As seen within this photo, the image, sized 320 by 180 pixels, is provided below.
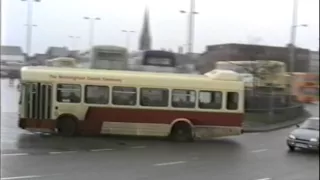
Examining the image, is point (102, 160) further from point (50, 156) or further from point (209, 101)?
point (209, 101)

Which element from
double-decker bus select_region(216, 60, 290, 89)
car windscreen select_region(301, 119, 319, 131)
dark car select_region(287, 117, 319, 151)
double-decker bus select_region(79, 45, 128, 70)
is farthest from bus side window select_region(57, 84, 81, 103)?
car windscreen select_region(301, 119, 319, 131)

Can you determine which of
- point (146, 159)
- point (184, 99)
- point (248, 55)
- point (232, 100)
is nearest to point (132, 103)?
point (184, 99)

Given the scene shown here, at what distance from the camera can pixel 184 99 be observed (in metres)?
14.7

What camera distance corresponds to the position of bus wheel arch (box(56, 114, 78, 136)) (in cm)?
1430

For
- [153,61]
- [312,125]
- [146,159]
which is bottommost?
[146,159]

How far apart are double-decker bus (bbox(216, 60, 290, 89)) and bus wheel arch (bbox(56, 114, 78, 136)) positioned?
18.1 ft

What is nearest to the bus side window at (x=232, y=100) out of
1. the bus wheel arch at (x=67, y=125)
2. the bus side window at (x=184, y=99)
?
the bus side window at (x=184, y=99)

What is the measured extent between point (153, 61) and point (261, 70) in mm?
3810

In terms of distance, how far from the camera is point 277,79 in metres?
21.2

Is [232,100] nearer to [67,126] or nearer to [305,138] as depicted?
[305,138]

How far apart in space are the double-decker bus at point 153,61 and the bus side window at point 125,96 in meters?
2.03

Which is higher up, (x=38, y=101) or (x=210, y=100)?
(x=210, y=100)

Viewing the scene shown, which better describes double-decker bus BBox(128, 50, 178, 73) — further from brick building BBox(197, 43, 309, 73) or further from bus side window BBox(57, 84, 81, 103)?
bus side window BBox(57, 84, 81, 103)

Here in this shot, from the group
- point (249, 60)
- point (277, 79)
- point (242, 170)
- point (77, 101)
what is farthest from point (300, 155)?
point (277, 79)
